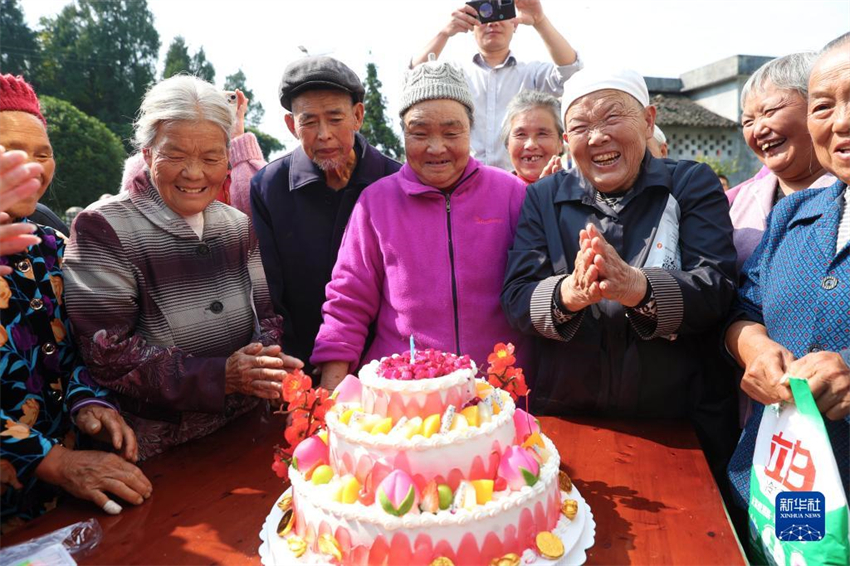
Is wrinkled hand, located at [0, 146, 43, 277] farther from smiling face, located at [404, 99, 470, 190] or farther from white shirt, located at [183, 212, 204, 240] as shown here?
smiling face, located at [404, 99, 470, 190]

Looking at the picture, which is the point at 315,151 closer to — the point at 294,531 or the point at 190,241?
the point at 190,241

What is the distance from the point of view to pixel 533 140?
12.8 ft

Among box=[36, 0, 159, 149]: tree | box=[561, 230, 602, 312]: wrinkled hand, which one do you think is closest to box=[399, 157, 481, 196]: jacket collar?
box=[561, 230, 602, 312]: wrinkled hand

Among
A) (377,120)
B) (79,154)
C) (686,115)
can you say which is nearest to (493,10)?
(686,115)

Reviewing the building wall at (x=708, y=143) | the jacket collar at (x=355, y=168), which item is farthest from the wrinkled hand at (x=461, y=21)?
the building wall at (x=708, y=143)

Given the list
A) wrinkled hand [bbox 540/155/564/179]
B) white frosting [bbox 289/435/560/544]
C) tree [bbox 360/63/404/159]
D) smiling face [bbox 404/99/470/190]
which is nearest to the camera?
white frosting [bbox 289/435/560/544]

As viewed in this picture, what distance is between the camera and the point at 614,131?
8.17 ft

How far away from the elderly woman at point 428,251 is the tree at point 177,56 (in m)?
38.8

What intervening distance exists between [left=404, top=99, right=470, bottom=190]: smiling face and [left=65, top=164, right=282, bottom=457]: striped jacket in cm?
96

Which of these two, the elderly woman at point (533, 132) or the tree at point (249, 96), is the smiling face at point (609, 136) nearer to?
the elderly woman at point (533, 132)

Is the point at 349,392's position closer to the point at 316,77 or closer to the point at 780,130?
the point at 316,77

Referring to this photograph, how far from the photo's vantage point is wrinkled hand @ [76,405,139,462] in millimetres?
2164

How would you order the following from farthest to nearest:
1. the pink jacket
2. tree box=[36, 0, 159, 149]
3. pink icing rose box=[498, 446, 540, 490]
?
tree box=[36, 0, 159, 149] → the pink jacket → pink icing rose box=[498, 446, 540, 490]

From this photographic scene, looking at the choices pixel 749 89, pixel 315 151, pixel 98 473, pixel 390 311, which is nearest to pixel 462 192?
pixel 390 311
